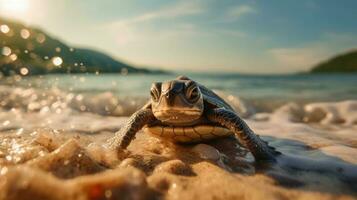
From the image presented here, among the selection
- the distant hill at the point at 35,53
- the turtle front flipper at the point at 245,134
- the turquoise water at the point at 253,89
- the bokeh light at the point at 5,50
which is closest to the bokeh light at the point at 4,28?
the distant hill at the point at 35,53

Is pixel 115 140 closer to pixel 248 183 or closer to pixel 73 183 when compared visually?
pixel 248 183

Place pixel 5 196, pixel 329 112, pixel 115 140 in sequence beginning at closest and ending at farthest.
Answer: pixel 5 196 → pixel 115 140 → pixel 329 112

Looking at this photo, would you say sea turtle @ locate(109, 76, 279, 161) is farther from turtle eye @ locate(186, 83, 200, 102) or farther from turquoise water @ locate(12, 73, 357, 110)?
turquoise water @ locate(12, 73, 357, 110)

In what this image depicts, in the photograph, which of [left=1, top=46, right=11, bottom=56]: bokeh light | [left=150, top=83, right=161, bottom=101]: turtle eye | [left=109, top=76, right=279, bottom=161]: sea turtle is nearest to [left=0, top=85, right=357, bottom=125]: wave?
[left=109, top=76, right=279, bottom=161]: sea turtle

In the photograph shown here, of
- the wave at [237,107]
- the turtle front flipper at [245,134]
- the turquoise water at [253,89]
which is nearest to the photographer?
the turtle front flipper at [245,134]

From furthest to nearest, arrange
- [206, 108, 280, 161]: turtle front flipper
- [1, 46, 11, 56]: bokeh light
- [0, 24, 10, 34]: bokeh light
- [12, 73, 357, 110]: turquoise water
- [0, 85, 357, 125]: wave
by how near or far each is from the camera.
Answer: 1. [0, 24, 10, 34]: bokeh light
2. [1, 46, 11, 56]: bokeh light
3. [12, 73, 357, 110]: turquoise water
4. [0, 85, 357, 125]: wave
5. [206, 108, 280, 161]: turtle front flipper

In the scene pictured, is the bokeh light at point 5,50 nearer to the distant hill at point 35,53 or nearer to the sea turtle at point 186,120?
the distant hill at point 35,53

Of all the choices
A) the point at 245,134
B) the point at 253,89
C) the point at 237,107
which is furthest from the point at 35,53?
the point at 245,134

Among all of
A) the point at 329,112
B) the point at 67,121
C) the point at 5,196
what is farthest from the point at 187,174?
the point at 329,112
